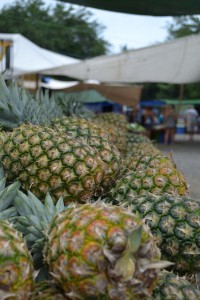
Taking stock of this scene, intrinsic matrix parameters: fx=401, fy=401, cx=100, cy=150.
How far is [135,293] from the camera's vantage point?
1.11 meters

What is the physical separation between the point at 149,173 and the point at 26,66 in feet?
30.0

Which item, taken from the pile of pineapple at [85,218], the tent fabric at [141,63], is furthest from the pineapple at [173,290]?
the tent fabric at [141,63]

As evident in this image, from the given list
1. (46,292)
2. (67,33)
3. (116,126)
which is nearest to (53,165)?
(46,292)

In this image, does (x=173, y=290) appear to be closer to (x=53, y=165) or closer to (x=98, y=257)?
(x=98, y=257)

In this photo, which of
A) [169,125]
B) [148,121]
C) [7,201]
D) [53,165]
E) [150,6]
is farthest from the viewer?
[148,121]

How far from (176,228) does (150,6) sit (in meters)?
2.34

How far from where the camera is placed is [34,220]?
1.41 m

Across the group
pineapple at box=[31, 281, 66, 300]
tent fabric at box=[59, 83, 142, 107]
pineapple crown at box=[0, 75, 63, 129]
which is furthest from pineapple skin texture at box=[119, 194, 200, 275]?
tent fabric at box=[59, 83, 142, 107]

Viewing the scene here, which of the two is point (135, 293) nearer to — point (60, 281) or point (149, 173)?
point (60, 281)

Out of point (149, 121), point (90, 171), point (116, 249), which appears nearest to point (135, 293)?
point (116, 249)

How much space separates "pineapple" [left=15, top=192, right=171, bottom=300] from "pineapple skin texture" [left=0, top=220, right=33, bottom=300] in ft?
0.31

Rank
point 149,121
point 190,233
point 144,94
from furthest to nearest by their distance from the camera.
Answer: point 144,94
point 149,121
point 190,233

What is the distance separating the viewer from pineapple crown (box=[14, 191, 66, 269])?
4.55 ft

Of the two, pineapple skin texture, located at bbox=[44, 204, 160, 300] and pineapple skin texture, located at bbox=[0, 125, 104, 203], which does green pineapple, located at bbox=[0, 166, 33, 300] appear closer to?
pineapple skin texture, located at bbox=[44, 204, 160, 300]
